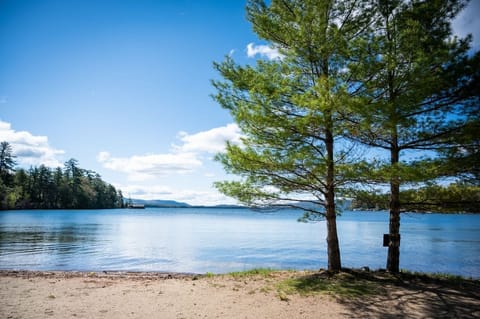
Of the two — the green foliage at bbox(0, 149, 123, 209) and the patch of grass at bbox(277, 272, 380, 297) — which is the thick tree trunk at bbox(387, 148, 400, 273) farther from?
the green foliage at bbox(0, 149, 123, 209)

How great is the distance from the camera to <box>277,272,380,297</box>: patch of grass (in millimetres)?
7953

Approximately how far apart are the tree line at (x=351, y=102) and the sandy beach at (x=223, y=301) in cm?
261

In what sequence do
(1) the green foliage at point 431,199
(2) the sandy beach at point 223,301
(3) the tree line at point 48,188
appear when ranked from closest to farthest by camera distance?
(2) the sandy beach at point 223,301 → (1) the green foliage at point 431,199 → (3) the tree line at point 48,188

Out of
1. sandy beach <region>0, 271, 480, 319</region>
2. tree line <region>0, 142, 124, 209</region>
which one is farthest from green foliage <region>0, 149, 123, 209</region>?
sandy beach <region>0, 271, 480, 319</region>

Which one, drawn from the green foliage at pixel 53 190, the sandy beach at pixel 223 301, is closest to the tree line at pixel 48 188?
the green foliage at pixel 53 190

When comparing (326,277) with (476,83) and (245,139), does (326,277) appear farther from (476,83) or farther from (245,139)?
(476,83)

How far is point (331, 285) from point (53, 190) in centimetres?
11872

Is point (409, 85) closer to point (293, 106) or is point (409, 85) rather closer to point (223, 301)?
point (293, 106)

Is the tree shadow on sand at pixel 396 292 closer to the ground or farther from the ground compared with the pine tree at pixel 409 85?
closer to the ground

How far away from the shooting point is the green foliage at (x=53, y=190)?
90.5m

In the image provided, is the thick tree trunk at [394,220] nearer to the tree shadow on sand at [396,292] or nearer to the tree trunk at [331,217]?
the tree shadow on sand at [396,292]

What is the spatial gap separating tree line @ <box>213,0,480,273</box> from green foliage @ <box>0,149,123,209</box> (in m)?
98.8

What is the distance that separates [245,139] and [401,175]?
4570 millimetres

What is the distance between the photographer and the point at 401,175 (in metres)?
7.89
